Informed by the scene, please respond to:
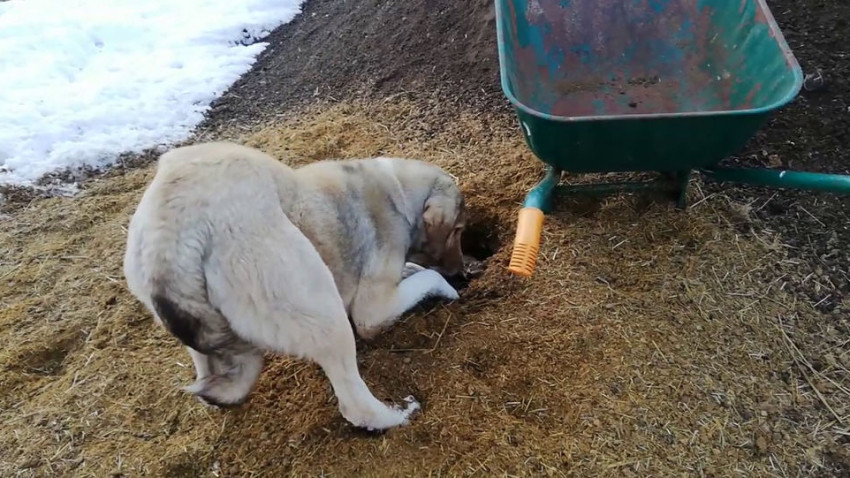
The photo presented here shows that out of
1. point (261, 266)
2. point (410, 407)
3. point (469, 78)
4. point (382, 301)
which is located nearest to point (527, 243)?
point (382, 301)

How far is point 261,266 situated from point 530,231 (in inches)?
54.1

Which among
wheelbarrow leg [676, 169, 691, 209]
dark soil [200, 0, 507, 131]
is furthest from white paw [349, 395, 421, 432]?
dark soil [200, 0, 507, 131]

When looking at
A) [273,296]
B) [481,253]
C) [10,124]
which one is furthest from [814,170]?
[10,124]

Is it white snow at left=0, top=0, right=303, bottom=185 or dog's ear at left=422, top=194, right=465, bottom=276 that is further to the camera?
white snow at left=0, top=0, right=303, bottom=185

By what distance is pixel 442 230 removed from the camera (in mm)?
3975

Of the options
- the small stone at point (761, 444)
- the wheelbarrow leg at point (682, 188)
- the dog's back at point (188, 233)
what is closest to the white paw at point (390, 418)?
the dog's back at point (188, 233)

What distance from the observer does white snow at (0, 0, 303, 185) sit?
19.7 ft

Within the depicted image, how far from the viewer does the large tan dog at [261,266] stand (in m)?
2.75

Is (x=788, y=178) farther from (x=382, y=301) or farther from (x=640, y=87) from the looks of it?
(x=382, y=301)

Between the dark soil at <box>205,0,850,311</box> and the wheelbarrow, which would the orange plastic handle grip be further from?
the dark soil at <box>205,0,850,311</box>

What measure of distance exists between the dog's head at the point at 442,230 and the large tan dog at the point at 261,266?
288 millimetres

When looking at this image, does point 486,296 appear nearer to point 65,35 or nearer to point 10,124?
point 10,124

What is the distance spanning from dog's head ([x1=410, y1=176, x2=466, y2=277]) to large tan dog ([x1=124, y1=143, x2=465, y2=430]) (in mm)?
288

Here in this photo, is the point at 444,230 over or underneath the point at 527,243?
underneath
